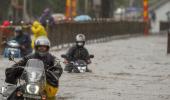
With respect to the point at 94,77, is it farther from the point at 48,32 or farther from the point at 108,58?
the point at 48,32

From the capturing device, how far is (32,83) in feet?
43.9

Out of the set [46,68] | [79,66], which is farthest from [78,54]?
[46,68]

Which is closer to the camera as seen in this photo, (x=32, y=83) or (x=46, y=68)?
(x=32, y=83)

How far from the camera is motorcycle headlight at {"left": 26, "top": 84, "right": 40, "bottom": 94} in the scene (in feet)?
43.4

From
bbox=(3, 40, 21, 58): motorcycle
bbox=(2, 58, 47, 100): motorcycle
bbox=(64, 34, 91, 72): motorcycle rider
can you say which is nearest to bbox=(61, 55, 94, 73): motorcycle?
bbox=(64, 34, 91, 72): motorcycle rider

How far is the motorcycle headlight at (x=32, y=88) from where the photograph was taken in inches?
521

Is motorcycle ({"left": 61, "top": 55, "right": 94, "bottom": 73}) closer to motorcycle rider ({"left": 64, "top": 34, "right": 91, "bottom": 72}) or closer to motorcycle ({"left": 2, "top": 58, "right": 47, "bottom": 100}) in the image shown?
motorcycle rider ({"left": 64, "top": 34, "right": 91, "bottom": 72})

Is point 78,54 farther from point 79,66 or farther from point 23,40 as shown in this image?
point 23,40

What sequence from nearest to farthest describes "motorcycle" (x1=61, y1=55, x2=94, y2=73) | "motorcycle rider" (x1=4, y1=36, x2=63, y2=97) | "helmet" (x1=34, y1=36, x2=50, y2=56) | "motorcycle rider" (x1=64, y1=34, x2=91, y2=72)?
"motorcycle rider" (x1=4, y1=36, x2=63, y2=97) < "helmet" (x1=34, y1=36, x2=50, y2=56) < "motorcycle" (x1=61, y1=55, x2=94, y2=73) < "motorcycle rider" (x1=64, y1=34, x2=91, y2=72)

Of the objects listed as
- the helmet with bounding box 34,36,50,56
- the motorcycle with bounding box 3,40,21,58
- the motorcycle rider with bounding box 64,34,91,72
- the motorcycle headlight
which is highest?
the helmet with bounding box 34,36,50,56

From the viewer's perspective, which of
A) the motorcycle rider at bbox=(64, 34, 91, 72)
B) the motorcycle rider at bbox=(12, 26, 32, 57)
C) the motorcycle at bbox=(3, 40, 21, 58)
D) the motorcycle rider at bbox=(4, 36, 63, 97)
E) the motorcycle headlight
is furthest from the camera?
the motorcycle rider at bbox=(12, 26, 32, 57)

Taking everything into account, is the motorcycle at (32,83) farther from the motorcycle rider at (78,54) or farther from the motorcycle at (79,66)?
the motorcycle rider at (78,54)

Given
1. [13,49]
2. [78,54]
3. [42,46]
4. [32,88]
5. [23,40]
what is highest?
[42,46]

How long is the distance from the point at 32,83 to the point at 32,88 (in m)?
0.12
